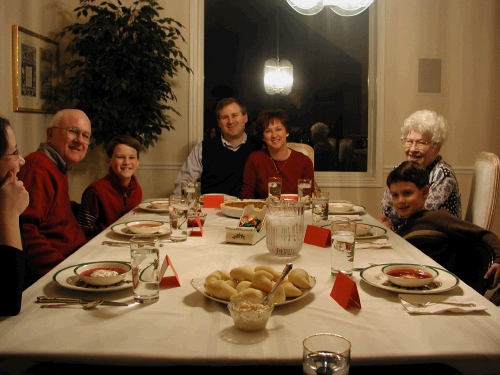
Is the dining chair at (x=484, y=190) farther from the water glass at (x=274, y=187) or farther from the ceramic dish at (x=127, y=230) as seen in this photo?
the ceramic dish at (x=127, y=230)

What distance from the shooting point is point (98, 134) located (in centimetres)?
377

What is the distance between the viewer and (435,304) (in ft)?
3.81

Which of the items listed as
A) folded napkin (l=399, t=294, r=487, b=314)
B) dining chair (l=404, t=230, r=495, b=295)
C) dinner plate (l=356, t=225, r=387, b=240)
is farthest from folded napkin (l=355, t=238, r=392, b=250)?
folded napkin (l=399, t=294, r=487, b=314)

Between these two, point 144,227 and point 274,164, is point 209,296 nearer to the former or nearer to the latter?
point 144,227

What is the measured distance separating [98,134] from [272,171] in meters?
1.35

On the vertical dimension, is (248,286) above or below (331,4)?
below

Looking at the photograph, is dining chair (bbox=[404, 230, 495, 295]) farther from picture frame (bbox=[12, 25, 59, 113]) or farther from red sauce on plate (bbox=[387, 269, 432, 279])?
picture frame (bbox=[12, 25, 59, 113])

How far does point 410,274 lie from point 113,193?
1753mm

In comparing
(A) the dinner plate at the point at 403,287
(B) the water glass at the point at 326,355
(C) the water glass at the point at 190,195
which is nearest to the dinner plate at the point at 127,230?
(C) the water glass at the point at 190,195

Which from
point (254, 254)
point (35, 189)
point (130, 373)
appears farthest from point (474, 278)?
point (35, 189)

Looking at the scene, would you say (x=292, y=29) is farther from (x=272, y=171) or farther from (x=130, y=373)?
(x=130, y=373)

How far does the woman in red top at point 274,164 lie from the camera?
11.2 ft

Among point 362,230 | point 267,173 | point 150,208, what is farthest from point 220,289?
point 267,173

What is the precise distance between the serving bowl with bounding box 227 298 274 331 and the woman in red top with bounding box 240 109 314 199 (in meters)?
2.38
